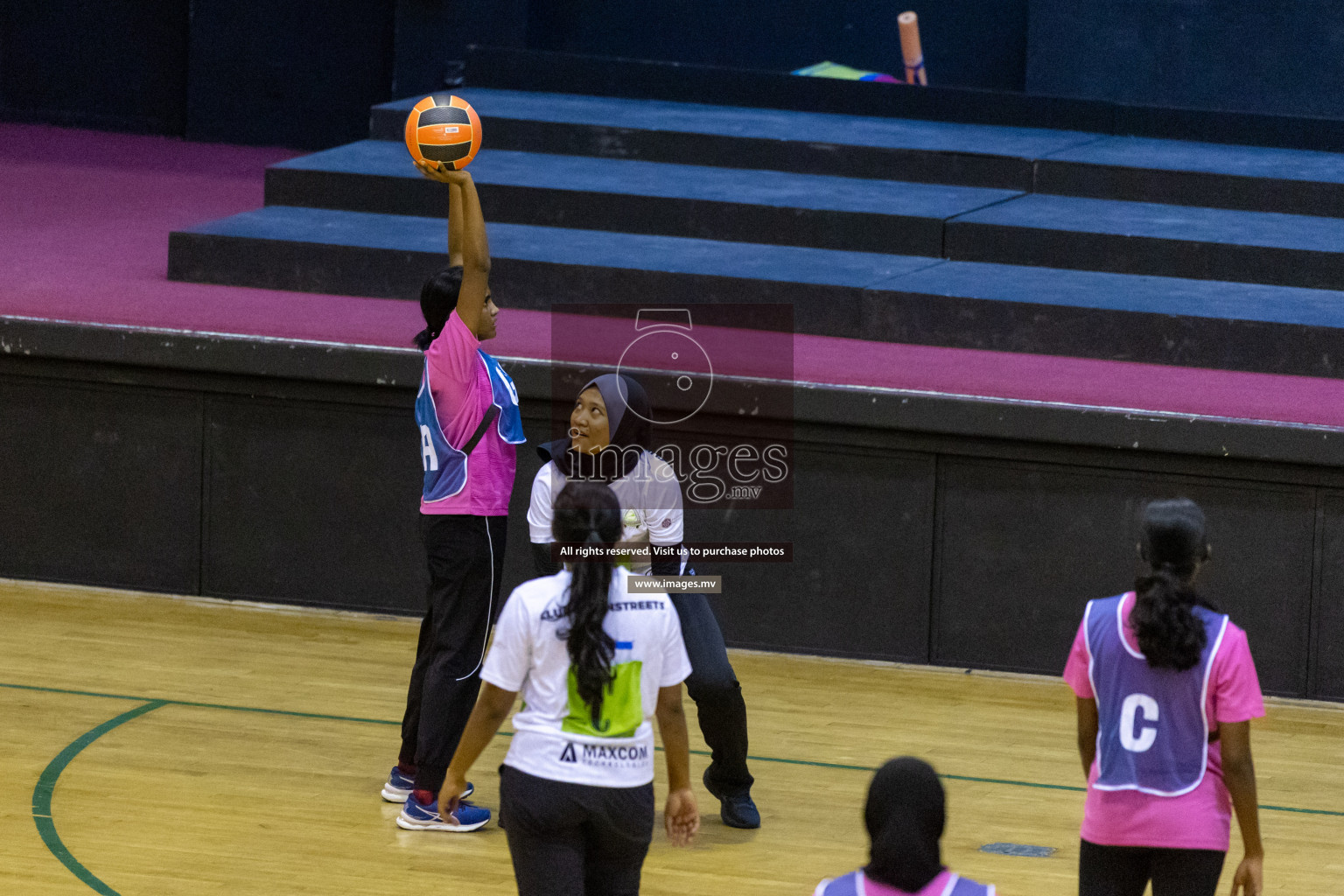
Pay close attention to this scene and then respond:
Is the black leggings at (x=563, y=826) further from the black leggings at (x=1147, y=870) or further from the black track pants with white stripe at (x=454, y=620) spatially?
the black track pants with white stripe at (x=454, y=620)

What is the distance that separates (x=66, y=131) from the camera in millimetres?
13703

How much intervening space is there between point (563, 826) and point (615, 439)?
149 cm

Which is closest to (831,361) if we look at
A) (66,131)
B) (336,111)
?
(336,111)

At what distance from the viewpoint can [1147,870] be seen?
3.59m

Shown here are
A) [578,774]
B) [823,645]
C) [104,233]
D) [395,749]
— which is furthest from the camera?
[104,233]

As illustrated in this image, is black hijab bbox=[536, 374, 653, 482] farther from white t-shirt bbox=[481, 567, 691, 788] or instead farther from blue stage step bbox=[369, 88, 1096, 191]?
blue stage step bbox=[369, 88, 1096, 191]

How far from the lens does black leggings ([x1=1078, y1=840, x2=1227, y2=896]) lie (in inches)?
138

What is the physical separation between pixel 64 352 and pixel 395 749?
2.38 meters

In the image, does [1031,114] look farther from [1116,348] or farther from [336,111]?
[336,111]

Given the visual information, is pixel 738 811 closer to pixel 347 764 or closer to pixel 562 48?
pixel 347 764

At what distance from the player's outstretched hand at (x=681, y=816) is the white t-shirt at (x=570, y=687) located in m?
0.09

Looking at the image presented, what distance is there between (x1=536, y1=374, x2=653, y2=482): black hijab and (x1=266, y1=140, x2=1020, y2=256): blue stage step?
169 inches

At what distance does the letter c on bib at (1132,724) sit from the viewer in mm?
3551

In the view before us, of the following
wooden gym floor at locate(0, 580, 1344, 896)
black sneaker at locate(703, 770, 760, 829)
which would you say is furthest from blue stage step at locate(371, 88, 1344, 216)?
black sneaker at locate(703, 770, 760, 829)
